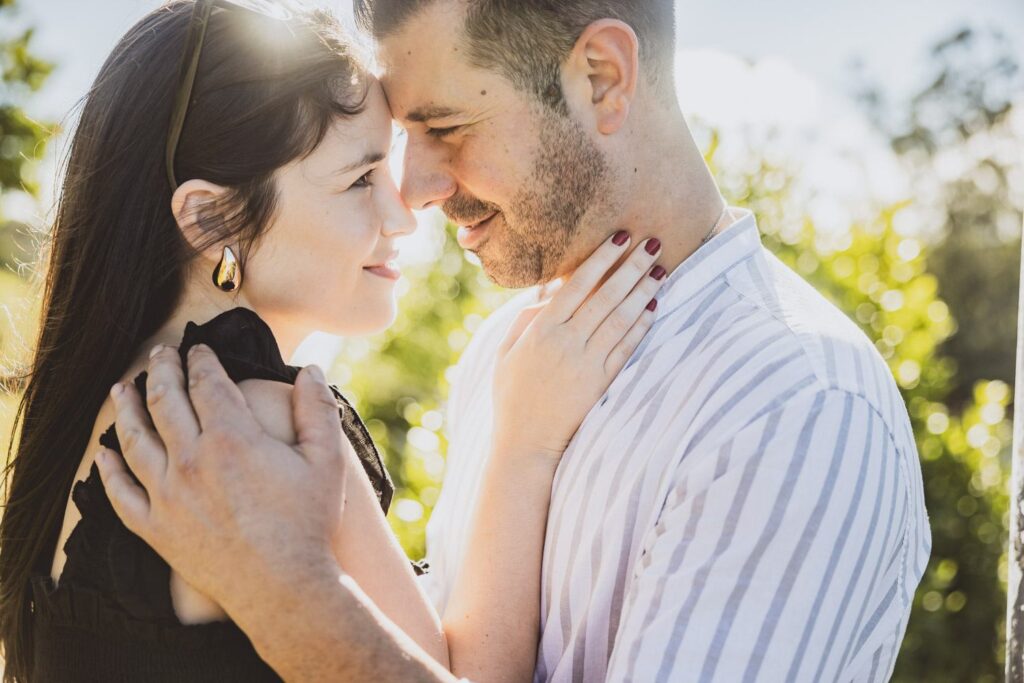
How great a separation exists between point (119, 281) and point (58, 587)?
648 millimetres

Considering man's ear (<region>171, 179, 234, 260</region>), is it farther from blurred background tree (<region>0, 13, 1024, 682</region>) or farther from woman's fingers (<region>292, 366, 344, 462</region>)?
blurred background tree (<region>0, 13, 1024, 682</region>)

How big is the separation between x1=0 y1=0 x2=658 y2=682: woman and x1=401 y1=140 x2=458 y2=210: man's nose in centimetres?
17

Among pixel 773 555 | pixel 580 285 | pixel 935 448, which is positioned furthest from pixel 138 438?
pixel 935 448

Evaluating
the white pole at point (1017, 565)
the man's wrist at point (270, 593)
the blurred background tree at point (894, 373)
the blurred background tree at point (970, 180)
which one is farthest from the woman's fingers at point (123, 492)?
the blurred background tree at point (970, 180)

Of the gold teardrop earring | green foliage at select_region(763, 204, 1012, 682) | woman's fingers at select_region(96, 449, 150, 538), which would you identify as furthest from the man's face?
green foliage at select_region(763, 204, 1012, 682)

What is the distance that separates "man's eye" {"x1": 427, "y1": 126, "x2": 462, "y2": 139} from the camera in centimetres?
251

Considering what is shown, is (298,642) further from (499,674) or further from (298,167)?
(298,167)

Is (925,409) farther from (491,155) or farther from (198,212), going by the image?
(198,212)

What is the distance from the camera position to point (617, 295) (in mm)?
2326

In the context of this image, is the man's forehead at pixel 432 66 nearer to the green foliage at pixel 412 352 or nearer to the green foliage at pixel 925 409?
the green foliage at pixel 925 409

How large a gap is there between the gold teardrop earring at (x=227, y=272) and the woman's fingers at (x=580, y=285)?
2.35 feet

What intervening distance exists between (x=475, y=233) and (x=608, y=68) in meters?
0.54

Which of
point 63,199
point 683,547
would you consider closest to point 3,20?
point 63,199

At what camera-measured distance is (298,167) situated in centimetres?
223
